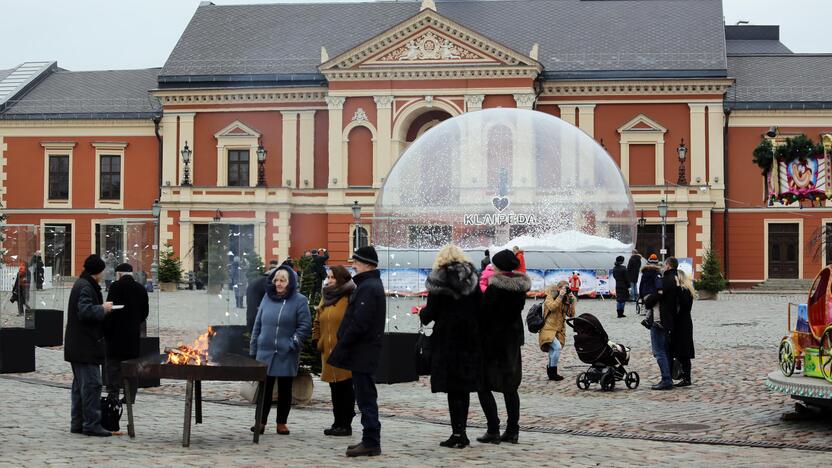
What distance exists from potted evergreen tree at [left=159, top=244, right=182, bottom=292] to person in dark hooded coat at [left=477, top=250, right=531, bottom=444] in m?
32.1

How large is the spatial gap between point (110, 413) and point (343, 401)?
2.19m

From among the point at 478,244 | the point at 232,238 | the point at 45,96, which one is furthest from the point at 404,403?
the point at 45,96

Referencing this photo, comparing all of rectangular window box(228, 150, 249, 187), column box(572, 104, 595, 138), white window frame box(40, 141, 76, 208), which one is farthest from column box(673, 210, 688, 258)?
white window frame box(40, 141, 76, 208)

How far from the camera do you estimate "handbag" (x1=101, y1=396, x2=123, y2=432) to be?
Answer: 1223 centimetres

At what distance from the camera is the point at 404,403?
15.6 metres

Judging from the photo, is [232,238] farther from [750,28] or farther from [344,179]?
Result: [750,28]

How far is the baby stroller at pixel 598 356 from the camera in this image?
54.5 ft

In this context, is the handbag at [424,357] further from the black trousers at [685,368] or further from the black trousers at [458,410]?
the black trousers at [685,368]

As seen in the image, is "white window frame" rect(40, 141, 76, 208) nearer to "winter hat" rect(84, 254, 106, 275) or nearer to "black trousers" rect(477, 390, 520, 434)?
"winter hat" rect(84, 254, 106, 275)

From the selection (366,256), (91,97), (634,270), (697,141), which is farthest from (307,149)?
(366,256)

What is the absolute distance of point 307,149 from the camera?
56000 millimetres

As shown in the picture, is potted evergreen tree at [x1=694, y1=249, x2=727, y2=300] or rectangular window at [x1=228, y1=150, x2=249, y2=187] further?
rectangular window at [x1=228, y1=150, x2=249, y2=187]

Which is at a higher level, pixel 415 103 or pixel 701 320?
pixel 415 103

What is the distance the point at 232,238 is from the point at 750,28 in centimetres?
5935
